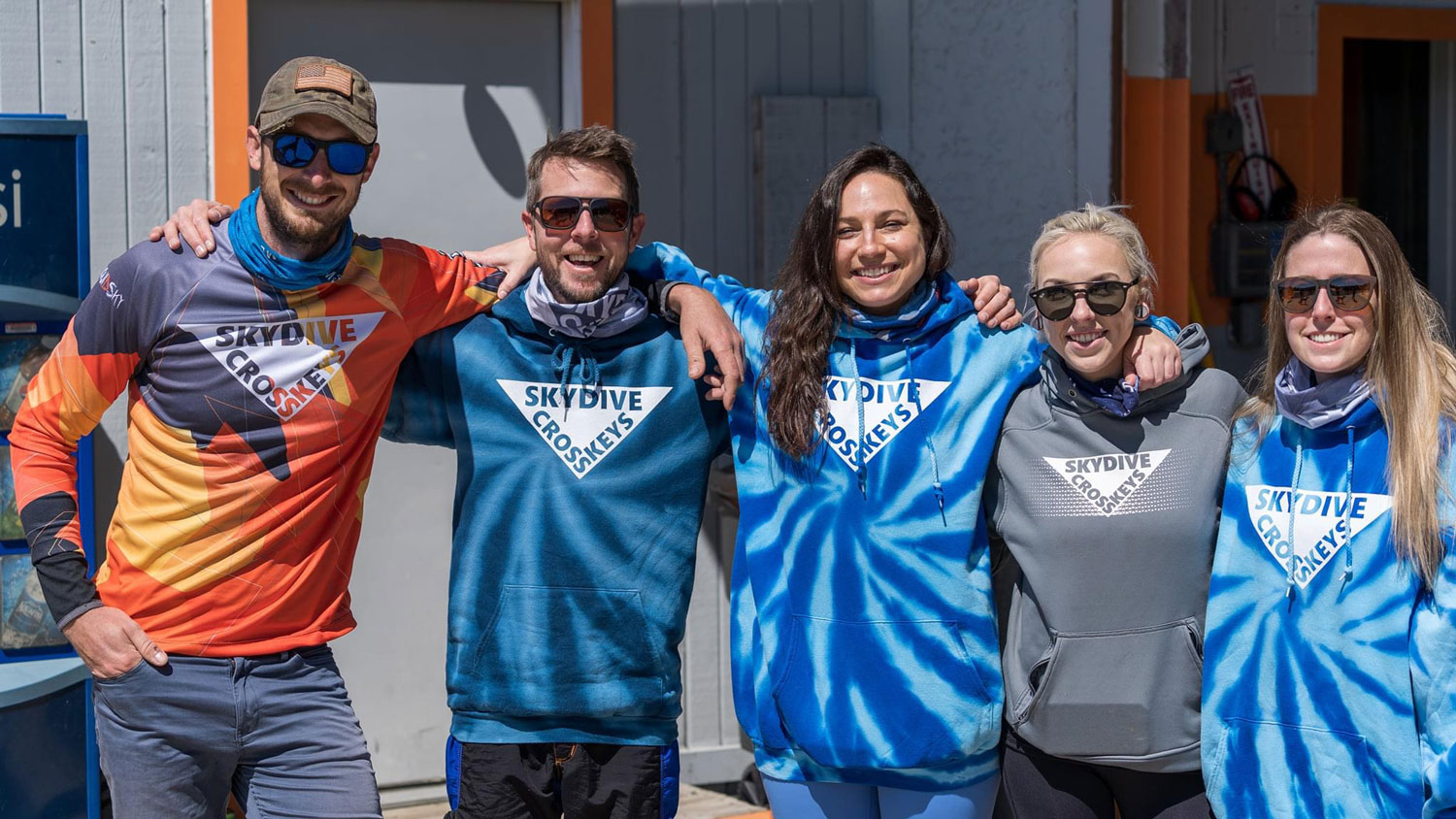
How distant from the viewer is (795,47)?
5098 mm

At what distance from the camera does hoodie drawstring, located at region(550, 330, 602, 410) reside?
3.00 metres

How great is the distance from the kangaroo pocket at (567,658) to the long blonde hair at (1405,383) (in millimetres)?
1275

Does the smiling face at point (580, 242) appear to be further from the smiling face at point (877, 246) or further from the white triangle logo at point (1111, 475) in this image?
the white triangle logo at point (1111, 475)

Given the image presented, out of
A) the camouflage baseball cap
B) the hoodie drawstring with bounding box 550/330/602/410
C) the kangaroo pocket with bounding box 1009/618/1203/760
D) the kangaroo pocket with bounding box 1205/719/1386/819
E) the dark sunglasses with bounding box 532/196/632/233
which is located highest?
the camouflage baseball cap

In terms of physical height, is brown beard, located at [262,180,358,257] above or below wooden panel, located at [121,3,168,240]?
below

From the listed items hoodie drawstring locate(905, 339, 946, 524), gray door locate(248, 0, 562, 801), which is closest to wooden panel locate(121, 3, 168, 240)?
gray door locate(248, 0, 562, 801)

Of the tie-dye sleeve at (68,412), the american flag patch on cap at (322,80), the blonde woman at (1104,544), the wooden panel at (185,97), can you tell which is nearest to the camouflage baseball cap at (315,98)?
the american flag patch on cap at (322,80)

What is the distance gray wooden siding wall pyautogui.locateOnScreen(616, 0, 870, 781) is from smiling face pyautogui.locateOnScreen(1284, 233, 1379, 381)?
255cm

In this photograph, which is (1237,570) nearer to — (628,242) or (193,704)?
(628,242)

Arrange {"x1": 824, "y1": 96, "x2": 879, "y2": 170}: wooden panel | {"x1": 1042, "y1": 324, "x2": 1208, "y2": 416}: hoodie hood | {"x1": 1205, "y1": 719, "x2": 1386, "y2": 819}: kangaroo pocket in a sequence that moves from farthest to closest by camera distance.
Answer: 1. {"x1": 824, "y1": 96, "x2": 879, "y2": 170}: wooden panel
2. {"x1": 1042, "y1": 324, "x2": 1208, "y2": 416}: hoodie hood
3. {"x1": 1205, "y1": 719, "x2": 1386, "y2": 819}: kangaroo pocket

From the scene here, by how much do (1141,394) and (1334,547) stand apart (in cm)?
45

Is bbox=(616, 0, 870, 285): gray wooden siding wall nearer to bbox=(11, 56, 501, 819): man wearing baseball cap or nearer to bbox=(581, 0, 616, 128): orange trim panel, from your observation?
bbox=(581, 0, 616, 128): orange trim panel

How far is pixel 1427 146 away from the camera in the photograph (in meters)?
7.06

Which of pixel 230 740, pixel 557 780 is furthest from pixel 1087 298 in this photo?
pixel 230 740
